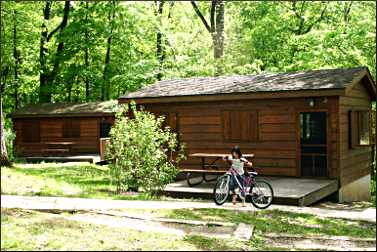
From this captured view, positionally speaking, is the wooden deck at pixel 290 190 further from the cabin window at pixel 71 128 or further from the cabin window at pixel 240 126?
the cabin window at pixel 71 128

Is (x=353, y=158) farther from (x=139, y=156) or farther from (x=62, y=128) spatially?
(x=62, y=128)

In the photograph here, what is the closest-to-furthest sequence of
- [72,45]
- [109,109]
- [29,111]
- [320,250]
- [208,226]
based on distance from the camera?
[320,250] < [208,226] < [109,109] < [29,111] < [72,45]

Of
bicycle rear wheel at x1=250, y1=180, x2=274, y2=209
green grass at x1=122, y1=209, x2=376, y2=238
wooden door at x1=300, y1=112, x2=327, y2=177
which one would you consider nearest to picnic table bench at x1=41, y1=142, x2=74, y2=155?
wooden door at x1=300, y1=112, x2=327, y2=177

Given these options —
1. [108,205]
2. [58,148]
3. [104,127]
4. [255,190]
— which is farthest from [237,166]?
[58,148]

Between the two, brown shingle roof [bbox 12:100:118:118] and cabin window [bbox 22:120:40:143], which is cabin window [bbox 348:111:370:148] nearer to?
brown shingle roof [bbox 12:100:118:118]

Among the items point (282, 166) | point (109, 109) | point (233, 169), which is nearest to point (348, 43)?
point (282, 166)

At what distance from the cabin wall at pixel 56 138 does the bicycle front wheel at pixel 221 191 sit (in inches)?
601

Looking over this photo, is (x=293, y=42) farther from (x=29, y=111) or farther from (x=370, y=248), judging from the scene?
(x=370, y=248)

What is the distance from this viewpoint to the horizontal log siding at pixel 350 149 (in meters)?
15.1

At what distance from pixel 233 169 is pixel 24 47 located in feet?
82.2

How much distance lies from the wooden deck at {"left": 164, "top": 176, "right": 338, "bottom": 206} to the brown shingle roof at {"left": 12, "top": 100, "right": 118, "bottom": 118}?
12.1 meters

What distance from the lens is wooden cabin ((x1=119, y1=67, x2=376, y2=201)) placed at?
49.2 feet

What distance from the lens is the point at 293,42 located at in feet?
87.5

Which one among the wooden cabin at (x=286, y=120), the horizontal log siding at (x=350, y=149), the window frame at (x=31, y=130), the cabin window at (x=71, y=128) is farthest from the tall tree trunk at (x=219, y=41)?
the horizontal log siding at (x=350, y=149)
